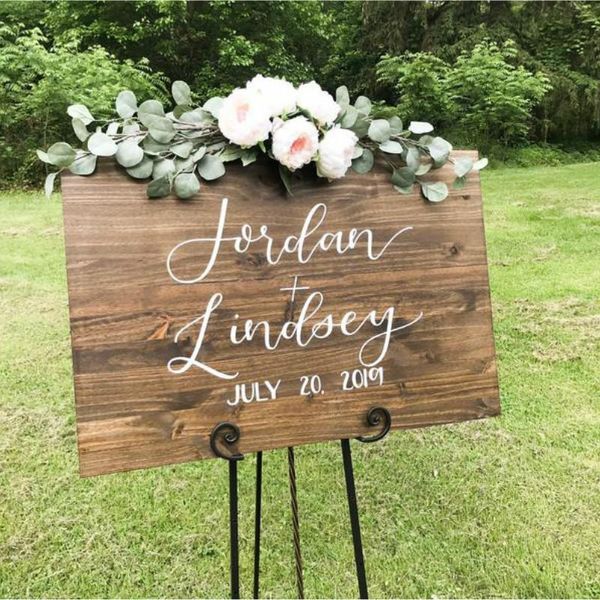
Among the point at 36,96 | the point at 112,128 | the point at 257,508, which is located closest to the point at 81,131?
the point at 112,128

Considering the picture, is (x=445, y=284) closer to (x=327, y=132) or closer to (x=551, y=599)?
(x=327, y=132)

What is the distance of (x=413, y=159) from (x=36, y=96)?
6.99 meters

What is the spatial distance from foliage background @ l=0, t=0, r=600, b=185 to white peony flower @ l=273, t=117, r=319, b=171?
21.2 feet

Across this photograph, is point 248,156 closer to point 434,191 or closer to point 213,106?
point 213,106

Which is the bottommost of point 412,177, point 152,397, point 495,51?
point 495,51

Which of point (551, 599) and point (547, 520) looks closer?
point (551, 599)

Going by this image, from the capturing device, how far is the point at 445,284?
3.23 ft

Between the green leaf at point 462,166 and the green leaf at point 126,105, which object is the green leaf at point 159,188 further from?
the green leaf at point 462,166

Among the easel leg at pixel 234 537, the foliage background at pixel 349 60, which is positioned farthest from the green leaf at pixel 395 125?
the foliage background at pixel 349 60

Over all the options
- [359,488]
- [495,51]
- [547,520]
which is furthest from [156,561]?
[495,51]

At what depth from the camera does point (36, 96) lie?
22.3 ft

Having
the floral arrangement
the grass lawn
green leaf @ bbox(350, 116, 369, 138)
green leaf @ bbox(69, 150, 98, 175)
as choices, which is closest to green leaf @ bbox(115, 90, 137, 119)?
the floral arrangement

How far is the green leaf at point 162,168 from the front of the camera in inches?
32.8

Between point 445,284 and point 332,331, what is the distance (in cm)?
21
